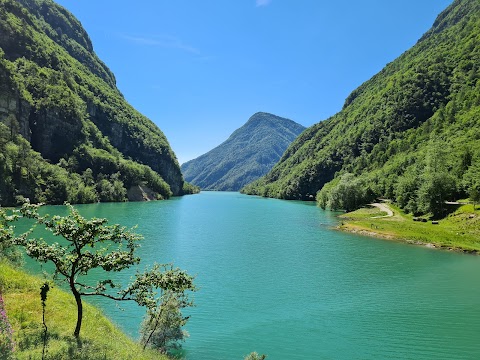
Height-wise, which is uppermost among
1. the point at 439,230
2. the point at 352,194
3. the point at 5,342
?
the point at 352,194

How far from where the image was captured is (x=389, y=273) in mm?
49094

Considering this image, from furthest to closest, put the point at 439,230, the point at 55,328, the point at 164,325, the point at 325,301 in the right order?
the point at 439,230 → the point at 325,301 → the point at 164,325 → the point at 55,328

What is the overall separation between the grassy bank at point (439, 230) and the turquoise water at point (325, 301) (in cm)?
556

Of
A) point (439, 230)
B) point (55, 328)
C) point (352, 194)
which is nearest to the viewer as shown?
point (55, 328)

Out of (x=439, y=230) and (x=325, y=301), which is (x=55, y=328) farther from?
(x=439, y=230)

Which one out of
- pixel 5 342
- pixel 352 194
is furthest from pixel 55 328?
pixel 352 194

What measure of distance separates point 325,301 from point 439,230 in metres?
49.9

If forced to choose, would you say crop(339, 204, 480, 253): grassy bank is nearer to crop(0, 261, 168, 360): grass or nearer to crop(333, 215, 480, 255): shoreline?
crop(333, 215, 480, 255): shoreline

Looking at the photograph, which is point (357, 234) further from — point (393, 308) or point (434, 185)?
point (393, 308)

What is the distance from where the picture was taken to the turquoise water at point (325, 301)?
27.1 meters

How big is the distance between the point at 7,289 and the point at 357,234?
73.2 metres

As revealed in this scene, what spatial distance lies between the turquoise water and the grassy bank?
18.2 ft

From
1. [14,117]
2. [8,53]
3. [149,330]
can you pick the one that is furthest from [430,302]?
[8,53]

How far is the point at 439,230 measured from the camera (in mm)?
74312
